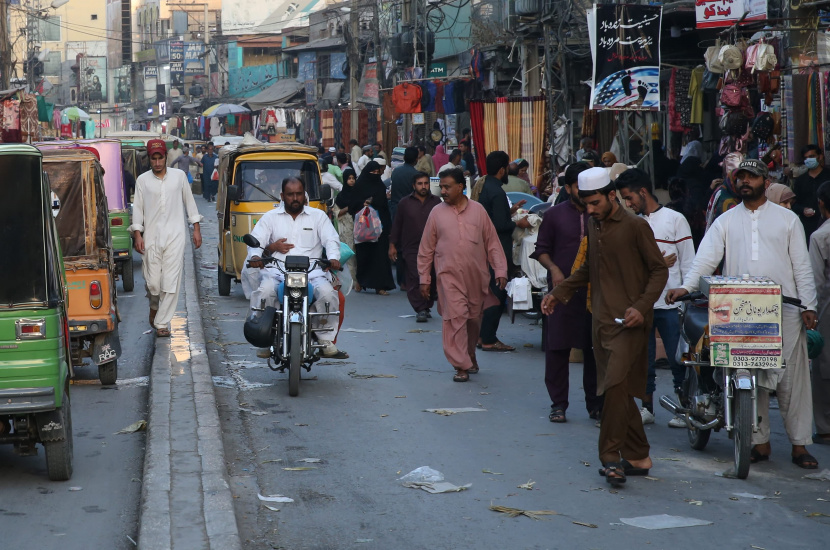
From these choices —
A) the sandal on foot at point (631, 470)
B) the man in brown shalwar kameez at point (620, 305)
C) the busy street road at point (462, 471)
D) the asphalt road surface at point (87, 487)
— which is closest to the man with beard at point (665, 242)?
the busy street road at point (462, 471)

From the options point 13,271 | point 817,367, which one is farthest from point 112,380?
point 817,367

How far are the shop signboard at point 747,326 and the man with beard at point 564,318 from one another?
5.05 ft

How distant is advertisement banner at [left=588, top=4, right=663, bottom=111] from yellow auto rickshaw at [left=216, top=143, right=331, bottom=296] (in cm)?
433

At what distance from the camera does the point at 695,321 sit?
6895 millimetres

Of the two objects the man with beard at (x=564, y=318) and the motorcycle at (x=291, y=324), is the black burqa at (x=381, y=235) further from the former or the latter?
the man with beard at (x=564, y=318)

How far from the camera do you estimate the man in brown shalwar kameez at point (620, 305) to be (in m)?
6.18

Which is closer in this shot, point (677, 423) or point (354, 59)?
point (677, 423)

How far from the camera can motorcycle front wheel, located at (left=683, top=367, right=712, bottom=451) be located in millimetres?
6940

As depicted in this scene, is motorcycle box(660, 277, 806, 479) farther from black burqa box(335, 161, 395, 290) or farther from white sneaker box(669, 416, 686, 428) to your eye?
black burqa box(335, 161, 395, 290)

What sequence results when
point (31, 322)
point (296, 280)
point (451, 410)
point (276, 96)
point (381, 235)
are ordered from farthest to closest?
point (276, 96)
point (381, 235)
point (296, 280)
point (451, 410)
point (31, 322)

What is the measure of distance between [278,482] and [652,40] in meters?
9.34

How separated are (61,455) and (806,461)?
4.39 m

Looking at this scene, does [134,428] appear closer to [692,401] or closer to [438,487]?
[438,487]

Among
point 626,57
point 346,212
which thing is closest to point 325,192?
point 346,212
